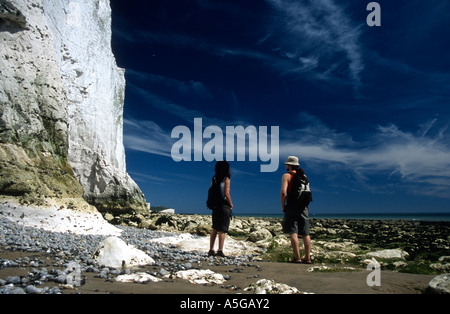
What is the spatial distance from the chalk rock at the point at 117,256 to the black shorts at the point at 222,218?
2.00 m

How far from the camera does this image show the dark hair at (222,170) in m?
7.09

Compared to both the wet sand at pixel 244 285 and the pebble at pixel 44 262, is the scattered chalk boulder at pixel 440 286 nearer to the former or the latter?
the wet sand at pixel 244 285

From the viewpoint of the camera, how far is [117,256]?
5.06m

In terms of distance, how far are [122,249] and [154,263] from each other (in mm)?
711

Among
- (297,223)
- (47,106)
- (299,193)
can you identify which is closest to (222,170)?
(299,193)

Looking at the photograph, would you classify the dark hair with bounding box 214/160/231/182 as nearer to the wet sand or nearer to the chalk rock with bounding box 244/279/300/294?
the wet sand

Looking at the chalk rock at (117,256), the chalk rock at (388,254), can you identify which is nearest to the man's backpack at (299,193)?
the chalk rock at (388,254)

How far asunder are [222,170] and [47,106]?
33.0ft

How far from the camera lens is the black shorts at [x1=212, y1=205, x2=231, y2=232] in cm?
695

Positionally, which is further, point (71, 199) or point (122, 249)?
point (71, 199)

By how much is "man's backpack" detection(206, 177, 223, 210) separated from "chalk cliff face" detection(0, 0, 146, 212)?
687 cm

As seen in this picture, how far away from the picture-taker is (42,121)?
12414 mm

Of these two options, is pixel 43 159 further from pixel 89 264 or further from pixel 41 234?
pixel 89 264

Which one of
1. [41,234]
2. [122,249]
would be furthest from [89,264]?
[41,234]
